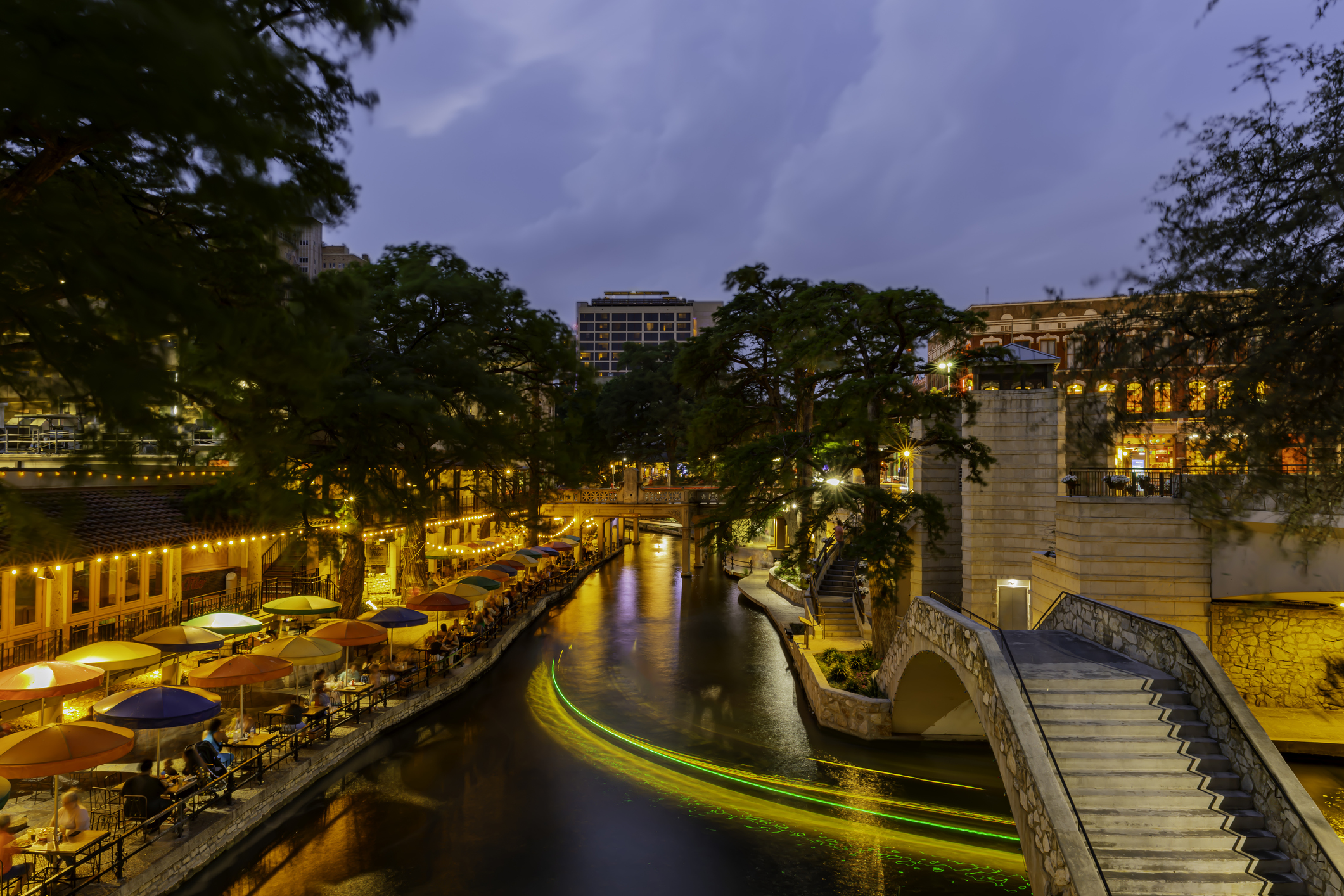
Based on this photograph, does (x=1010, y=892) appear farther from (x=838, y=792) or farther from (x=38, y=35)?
(x=38, y=35)

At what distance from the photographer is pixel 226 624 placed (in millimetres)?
17312

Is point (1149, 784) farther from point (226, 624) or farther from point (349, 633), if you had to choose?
point (226, 624)

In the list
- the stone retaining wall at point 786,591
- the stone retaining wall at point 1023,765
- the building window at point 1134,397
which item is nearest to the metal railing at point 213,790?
the stone retaining wall at point 1023,765

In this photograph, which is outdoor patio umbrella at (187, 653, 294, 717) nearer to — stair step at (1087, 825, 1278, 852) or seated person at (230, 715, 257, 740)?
seated person at (230, 715, 257, 740)

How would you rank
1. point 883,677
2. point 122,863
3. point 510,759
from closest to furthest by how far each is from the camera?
point 122,863, point 510,759, point 883,677

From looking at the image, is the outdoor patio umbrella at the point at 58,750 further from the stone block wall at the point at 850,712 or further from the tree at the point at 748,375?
the tree at the point at 748,375

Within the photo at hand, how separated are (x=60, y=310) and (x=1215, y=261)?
12110 mm

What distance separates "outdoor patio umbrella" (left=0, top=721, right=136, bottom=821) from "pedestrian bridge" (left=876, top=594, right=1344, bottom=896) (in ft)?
38.8

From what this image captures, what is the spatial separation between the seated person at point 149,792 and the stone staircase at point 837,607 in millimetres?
18980

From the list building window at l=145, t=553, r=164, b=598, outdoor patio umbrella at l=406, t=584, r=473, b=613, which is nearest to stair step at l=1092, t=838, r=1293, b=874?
outdoor patio umbrella at l=406, t=584, r=473, b=613

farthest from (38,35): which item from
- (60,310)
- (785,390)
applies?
(785,390)

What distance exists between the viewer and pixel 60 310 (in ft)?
21.9

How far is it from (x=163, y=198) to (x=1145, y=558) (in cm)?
1839

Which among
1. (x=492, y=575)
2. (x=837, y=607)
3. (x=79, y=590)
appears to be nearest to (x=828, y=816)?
(x=837, y=607)
